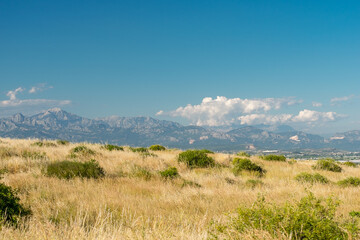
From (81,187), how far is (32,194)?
1.32 meters

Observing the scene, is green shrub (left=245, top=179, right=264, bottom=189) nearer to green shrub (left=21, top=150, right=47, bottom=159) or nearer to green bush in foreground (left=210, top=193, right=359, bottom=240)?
green bush in foreground (left=210, top=193, right=359, bottom=240)

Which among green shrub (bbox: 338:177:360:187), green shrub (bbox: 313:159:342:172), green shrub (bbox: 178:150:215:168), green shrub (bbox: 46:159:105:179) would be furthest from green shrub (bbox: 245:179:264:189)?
green shrub (bbox: 313:159:342:172)

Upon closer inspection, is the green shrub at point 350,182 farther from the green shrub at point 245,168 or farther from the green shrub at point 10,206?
the green shrub at point 10,206

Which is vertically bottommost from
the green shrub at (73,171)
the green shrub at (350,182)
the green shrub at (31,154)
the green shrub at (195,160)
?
the green shrub at (350,182)

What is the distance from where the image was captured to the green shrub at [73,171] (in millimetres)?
9828

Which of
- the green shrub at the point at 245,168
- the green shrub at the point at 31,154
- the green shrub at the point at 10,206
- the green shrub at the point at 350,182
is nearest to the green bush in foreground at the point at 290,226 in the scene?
the green shrub at the point at 10,206

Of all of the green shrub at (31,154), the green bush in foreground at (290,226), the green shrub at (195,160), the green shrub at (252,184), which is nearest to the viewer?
the green bush in foreground at (290,226)

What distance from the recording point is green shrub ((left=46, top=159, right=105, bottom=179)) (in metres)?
9.83

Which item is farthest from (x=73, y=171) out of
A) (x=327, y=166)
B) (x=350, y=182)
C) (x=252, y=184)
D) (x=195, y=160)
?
(x=327, y=166)

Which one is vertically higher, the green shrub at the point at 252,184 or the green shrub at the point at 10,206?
the green shrub at the point at 10,206

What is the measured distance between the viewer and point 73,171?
10.2 metres

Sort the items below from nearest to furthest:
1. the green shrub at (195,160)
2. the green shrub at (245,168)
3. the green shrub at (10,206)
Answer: the green shrub at (10,206), the green shrub at (245,168), the green shrub at (195,160)

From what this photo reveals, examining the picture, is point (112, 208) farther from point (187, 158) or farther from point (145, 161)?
point (187, 158)

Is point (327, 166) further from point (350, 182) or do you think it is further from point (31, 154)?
point (31, 154)
